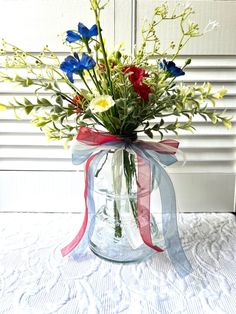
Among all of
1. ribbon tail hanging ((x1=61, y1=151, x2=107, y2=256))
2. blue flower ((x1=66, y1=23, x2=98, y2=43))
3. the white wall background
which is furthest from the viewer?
the white wall background

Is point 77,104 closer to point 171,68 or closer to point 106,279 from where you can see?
Result: point 171,68

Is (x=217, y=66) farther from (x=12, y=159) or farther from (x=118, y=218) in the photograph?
(x=12, y=159)

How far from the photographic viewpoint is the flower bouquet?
0.59 m

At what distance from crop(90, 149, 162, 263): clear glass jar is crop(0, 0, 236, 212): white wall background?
0.16 meters

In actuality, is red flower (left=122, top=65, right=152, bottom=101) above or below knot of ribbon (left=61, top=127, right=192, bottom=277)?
above

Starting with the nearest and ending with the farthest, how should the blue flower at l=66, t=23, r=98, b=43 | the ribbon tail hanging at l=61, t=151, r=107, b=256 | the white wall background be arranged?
→ the blue flower at l=66, t=23, r=98, b=43 < the ribbon tail hanging at l=61, t=151, r=107, b=256 < the white wall background

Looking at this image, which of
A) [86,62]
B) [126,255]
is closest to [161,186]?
[126,255]

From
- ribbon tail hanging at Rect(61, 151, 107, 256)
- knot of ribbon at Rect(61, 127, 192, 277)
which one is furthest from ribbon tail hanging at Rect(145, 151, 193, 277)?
ribbon tail hanging at Rect(61, 151, 107, 256)

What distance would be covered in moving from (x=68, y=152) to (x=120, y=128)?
10.1 inches

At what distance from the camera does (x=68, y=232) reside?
0.80 metres

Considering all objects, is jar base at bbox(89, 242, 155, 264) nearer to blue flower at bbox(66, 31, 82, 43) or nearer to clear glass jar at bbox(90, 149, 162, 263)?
clear glass jar at bbox(90, 149, 162, 263)

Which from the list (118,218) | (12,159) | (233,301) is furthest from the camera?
(12,159)

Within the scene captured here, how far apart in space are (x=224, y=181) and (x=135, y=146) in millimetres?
327

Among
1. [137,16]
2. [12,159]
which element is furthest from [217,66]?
[12,159]
